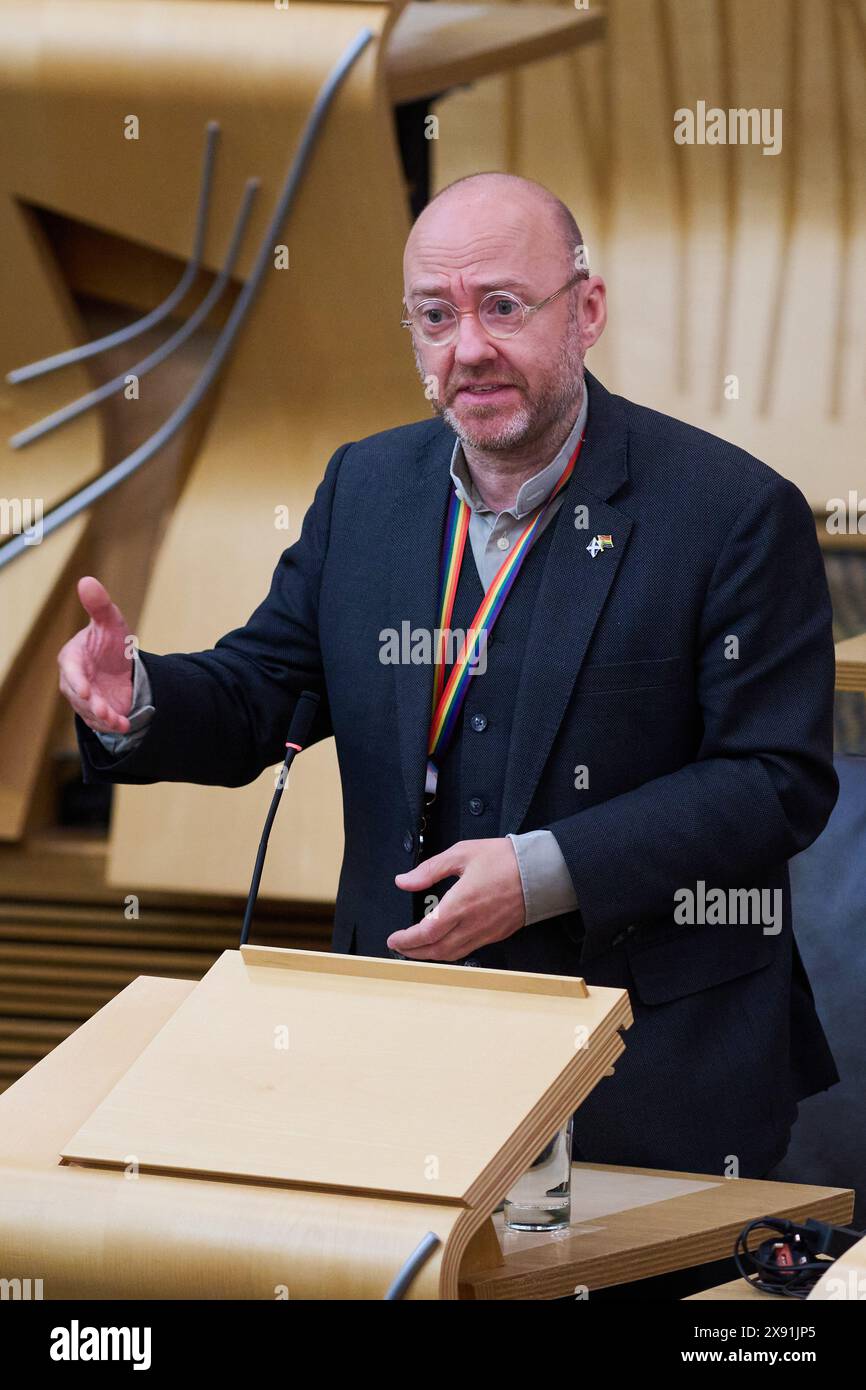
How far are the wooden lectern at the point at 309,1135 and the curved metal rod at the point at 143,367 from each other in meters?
2.67

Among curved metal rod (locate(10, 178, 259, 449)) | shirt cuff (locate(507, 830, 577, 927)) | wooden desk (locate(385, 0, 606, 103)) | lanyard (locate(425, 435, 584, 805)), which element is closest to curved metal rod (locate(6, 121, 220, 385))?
curved metal rod (locate(10, 178, 259, 449))

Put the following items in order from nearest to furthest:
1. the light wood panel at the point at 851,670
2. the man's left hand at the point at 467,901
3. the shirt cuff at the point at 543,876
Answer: the man's left hand at the point at 467,901 < the shirt cuff at the point at 543,876 < the light wood panel at the point at 851,670

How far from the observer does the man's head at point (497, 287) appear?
2004 millimetres

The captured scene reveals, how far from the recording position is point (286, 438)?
405 cm

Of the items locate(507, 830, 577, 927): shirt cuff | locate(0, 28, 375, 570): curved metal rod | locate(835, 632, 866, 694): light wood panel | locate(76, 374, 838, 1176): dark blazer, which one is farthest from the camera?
locate(0, 28, 375, 570): curved metal rod

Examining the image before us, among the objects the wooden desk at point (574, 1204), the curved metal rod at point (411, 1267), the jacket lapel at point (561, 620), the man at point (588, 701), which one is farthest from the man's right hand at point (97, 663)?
the curved metal rod at point (411, 1267)

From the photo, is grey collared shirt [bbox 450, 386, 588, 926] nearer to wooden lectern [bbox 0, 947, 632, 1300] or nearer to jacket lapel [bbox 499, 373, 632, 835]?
jacket lapel [bbox 499, 373, 632, 835]

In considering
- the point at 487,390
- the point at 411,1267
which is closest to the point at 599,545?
the point at 487,390

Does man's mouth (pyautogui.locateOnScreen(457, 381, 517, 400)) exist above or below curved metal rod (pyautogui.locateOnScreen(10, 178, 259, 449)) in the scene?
below

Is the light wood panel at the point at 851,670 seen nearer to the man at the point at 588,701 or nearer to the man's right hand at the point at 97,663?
the man at the point at 588,701

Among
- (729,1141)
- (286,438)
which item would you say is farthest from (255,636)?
(286,438)

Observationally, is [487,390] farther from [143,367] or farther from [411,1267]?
[143,367]

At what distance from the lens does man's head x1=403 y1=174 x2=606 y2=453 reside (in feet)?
6.57

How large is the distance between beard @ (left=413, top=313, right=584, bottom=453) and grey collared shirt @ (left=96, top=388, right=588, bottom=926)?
0.05 meters
